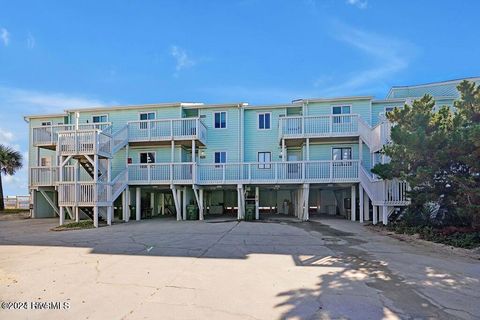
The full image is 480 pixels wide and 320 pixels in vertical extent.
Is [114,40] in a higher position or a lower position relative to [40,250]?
higher

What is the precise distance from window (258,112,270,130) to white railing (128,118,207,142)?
4.29m

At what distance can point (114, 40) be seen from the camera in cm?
1714

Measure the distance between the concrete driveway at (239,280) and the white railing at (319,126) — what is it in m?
9.58

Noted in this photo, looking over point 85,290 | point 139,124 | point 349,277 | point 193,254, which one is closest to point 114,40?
point 139,124

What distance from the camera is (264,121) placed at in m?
23.4

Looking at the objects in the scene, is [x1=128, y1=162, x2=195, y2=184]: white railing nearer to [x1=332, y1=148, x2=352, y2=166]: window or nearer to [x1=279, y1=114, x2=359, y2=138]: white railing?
[x1=279, y1=114, x2=359, y2=138]: white railing

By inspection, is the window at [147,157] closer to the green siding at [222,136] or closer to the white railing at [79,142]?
the green siding at [222,136]

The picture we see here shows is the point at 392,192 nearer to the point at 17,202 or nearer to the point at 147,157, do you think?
the point at 147,157

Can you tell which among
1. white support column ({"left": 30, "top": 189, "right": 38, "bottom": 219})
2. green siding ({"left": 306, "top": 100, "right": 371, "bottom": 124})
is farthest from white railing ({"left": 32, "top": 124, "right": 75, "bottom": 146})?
green siding ({"left": 306, "top": 100, "right": 371, "bottom": 124})

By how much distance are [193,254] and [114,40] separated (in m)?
12.8

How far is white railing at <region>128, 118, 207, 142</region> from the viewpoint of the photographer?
20.9 metres

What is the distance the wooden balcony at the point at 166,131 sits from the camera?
2094 centimetres

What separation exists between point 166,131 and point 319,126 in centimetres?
956

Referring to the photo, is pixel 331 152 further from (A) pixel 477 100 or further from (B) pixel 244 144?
(A) pixel 477 100
